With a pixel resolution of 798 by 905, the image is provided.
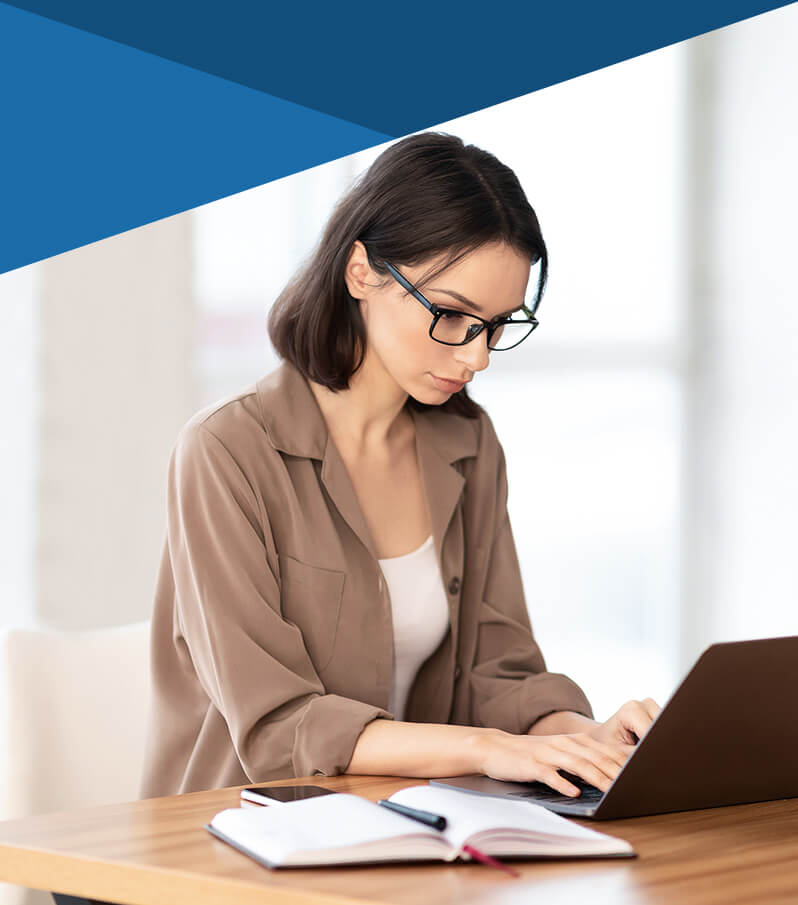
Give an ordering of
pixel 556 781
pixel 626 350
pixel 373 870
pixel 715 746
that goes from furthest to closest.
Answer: pixel 626 350
pixel 556 781
pixel 715 746
pixel 373 870

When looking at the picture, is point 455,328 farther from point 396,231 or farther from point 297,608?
point 297,608

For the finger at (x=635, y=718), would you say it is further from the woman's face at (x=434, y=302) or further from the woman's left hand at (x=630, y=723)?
the woman's face at (x=434, y=302)

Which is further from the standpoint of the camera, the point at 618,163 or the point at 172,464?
the point at 618,163

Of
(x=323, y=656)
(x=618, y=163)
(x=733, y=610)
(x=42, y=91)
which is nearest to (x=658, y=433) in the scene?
(x=733, y=610)

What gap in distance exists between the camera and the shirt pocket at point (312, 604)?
1.70 meters

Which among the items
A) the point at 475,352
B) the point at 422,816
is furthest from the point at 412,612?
the point at 422,816

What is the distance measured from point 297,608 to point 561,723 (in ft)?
1.41

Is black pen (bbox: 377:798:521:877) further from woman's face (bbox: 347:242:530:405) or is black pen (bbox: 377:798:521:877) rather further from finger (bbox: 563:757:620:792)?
woman's face (bbox: 347:242:530:405)

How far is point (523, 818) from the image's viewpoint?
40.9 inches

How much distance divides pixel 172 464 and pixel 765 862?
1015mm

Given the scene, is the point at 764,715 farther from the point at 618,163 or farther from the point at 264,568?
the point at 618,163

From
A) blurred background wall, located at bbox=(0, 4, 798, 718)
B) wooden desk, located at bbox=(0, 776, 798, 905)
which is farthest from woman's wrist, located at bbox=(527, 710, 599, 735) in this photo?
blurred background wall, located at bbox=(0, 4, 798, 718)

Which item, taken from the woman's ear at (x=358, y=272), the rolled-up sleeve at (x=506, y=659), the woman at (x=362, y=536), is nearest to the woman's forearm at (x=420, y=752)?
the woman at (x=362, y=536)

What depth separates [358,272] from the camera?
178 cm
